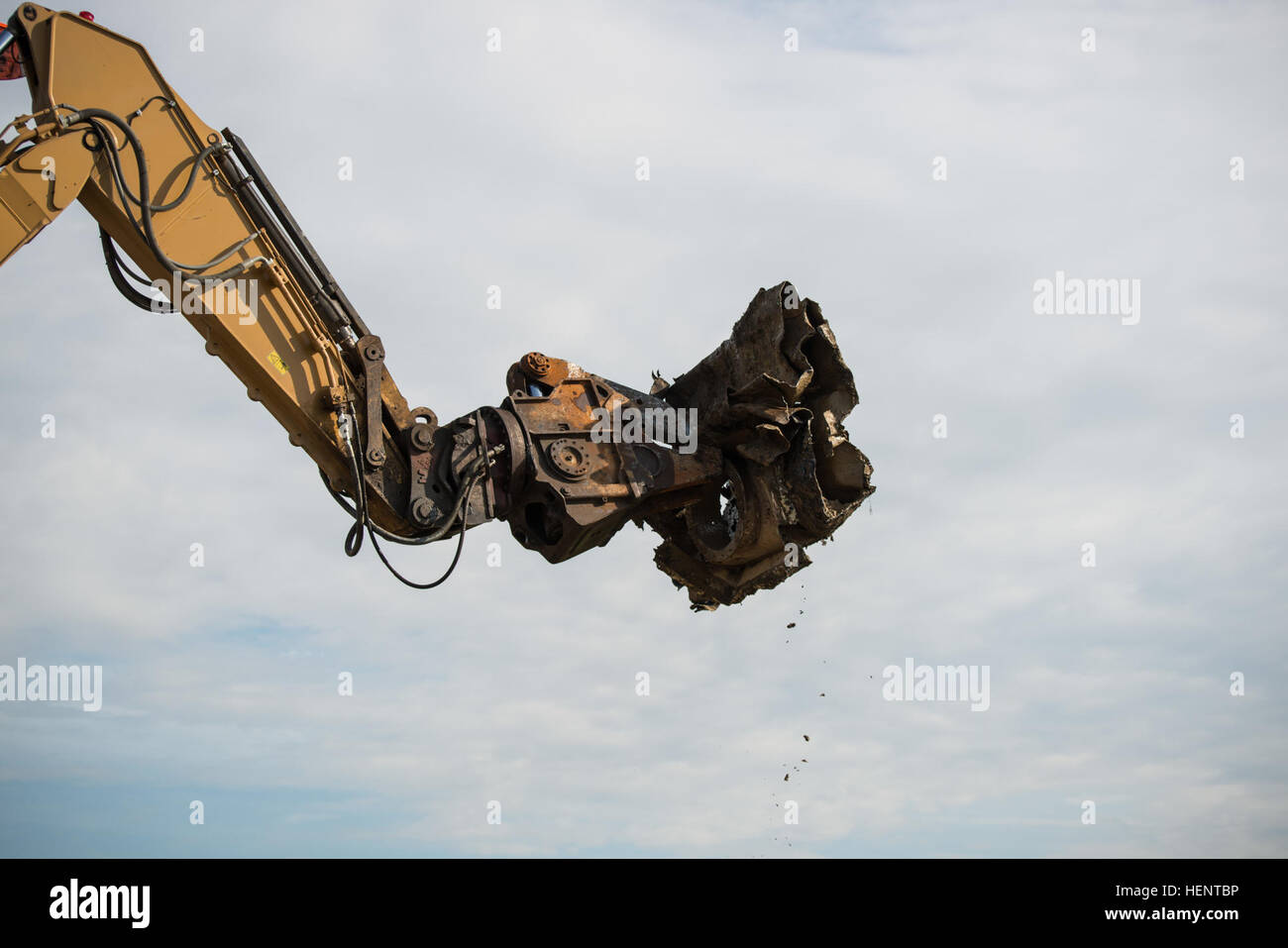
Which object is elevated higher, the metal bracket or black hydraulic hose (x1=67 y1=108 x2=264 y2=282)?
black hydraulic hose (x1=67 y1=108 x2=264 y2=282)

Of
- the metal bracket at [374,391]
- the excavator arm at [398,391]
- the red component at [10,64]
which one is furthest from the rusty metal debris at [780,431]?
the red component at [10,64]

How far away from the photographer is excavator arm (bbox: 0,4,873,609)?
9719mm

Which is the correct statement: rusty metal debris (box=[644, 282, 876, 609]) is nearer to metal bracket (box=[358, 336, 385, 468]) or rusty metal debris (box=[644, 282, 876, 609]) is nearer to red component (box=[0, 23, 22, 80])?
metal bracket (box=[358, 336, 385, 468])

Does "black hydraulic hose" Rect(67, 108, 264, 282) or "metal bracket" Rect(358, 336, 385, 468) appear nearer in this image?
"black hydraulic hose" Rect(67, 108, 264, 282)

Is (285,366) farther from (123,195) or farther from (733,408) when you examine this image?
(733,408)

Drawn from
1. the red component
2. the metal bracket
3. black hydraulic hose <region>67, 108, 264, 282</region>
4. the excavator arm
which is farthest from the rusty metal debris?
the red component

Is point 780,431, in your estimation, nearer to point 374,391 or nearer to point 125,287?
point 374,391

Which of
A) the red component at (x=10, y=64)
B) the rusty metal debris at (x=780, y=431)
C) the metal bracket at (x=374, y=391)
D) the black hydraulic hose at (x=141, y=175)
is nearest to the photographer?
the red component at (x=10, y=64)

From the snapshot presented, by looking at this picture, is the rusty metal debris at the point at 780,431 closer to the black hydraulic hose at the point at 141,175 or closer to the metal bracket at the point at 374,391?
the metal bracket at the point at 374,391

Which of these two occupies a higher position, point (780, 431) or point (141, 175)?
point (141, 175)

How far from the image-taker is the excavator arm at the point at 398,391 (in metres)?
9.72

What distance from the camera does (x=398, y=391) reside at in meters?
11.0

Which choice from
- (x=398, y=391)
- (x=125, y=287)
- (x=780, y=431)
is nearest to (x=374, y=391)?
(x=398, y=391)

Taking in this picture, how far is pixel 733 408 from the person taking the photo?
11.7 metres
